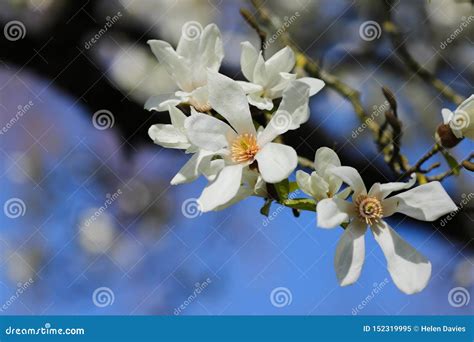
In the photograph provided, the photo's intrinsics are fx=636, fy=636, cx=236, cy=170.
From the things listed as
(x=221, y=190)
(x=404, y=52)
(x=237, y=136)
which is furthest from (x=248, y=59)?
(x=404, y=52)

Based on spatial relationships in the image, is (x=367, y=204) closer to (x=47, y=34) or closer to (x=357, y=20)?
(x=47, y=34)

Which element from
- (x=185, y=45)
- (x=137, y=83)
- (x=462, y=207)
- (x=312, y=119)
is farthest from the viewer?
(x=137, y=83)

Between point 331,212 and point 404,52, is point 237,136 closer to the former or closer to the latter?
point 331,212

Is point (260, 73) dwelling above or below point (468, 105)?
below

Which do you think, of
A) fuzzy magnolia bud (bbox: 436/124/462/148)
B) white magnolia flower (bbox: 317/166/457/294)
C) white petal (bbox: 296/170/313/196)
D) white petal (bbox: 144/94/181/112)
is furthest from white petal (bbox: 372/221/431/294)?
white petal (bbox: 144/94/181/112)

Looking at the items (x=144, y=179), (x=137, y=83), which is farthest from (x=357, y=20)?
(x=144, y=179)
